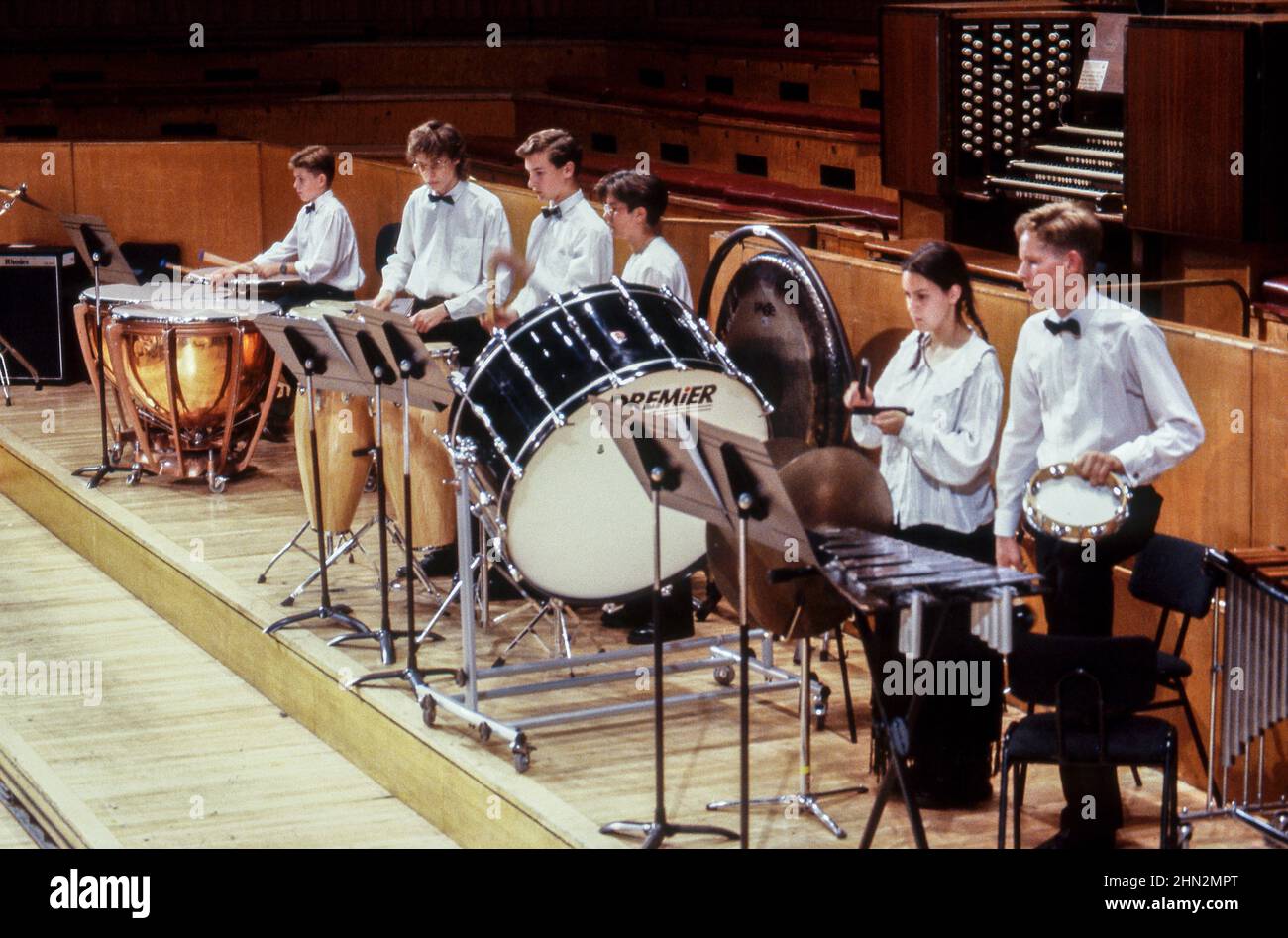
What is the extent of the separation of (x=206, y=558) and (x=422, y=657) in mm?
1425

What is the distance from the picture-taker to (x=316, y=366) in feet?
18.2

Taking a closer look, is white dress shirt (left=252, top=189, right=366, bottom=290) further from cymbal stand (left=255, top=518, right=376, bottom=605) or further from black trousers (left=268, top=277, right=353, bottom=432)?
cymbal stand (left=255, top=518, right=376, bottom=605)

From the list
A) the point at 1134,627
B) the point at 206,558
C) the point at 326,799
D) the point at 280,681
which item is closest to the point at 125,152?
the point at 206,558

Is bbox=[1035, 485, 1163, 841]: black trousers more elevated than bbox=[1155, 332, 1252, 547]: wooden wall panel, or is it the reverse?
bbox=[1155, 332, 1252, 547]: wooden wall panel

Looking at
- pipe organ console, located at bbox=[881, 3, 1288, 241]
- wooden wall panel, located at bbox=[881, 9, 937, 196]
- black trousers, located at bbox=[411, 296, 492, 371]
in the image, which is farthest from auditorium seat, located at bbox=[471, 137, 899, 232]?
black trousers, located at bbox=[411, 296, 492, 371]

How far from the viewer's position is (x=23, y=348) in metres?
9.59

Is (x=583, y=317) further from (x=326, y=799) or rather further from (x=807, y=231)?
(x=807, y=231)

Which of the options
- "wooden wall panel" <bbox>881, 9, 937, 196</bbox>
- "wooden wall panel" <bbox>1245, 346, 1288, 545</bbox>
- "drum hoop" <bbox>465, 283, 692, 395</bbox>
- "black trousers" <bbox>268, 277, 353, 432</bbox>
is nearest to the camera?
"wooden wall panel" <bbox>1245, 346, 1288, 545</bbox>

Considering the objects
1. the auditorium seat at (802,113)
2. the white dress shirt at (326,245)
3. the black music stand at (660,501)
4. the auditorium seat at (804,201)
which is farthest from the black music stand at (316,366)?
the auditorium seat at (802,113)

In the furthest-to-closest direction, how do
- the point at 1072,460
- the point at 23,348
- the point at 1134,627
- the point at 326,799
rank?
the point at 23,348 < the point at 326,799 < the point at 1134,627 < the point at 1072,460

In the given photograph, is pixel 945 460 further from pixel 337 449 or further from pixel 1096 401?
pixel 337 449

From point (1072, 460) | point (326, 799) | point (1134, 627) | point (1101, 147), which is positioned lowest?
point (326, 799)

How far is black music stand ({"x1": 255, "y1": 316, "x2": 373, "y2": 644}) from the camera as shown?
552 cm

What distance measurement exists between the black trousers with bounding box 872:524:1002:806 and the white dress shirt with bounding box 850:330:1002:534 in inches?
1.5
